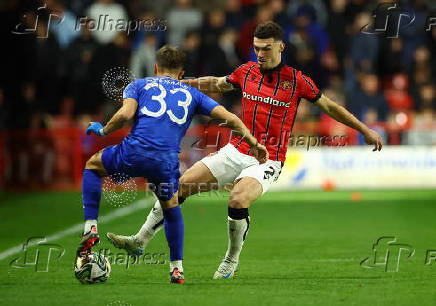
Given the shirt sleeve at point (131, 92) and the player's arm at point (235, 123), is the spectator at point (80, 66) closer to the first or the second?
the shirt sleeve at point (131, 92)

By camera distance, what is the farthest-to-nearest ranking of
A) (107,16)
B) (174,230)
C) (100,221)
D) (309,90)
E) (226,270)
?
(107,16), (100,221), (309,90), (226,270), (174,230)

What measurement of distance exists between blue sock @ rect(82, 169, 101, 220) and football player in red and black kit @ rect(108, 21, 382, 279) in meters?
0.70

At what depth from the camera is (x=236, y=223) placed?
7.95m

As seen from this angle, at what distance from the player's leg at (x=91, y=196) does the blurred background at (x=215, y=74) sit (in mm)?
9080

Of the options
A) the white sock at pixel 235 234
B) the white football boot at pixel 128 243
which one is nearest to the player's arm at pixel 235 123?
the white sock at pixel 235 234

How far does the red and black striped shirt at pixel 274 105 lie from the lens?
27.7 feet

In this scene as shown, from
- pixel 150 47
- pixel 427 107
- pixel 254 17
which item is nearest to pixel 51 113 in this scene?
pixel 150 47

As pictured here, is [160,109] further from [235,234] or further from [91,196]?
[235,234]

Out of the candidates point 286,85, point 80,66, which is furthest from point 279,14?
point 286,85

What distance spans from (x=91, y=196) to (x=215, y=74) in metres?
9.91

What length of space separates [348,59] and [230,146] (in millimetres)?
10563

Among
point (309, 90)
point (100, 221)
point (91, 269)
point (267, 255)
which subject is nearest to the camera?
point (91, 269)

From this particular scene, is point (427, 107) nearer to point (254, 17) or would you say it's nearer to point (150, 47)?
point (254, 17)

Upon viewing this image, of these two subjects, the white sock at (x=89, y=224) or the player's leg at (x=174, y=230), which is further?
the player's leg at (x=174, y=230)
